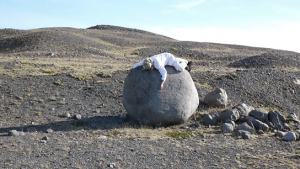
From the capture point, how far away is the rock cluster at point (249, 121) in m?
11.1

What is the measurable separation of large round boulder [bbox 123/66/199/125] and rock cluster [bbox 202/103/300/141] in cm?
117

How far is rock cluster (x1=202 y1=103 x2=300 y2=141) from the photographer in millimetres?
11137

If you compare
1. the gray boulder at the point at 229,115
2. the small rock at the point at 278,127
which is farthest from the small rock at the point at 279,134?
the gray boulder at the point at 229,115

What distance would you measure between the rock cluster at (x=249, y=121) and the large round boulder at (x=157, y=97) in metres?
1.17

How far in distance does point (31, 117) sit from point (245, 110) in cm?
855

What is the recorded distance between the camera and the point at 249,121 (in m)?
11.9

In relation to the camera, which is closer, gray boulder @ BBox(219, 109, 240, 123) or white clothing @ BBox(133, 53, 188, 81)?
white clothing @ BBox(133, 53, 188, 81)

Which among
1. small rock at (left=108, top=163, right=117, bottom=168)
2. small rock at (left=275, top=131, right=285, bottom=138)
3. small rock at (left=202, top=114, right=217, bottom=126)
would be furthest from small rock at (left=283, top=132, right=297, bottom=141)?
small rock at (left=108, top=163, right=117, bottom=168)

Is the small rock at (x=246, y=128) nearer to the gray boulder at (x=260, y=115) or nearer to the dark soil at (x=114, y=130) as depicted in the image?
the dark soil at (x=114, y=130)

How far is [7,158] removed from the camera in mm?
8312

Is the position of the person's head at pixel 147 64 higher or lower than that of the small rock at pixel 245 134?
higher

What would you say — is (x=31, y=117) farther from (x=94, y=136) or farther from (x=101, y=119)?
(x=94, y=136)

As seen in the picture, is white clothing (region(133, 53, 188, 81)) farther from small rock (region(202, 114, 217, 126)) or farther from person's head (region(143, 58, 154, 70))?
small rock (region(202, 114, 217, 126))

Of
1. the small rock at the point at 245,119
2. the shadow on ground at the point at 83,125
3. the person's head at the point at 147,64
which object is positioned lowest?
the shadow on ground at the point at 83,125
